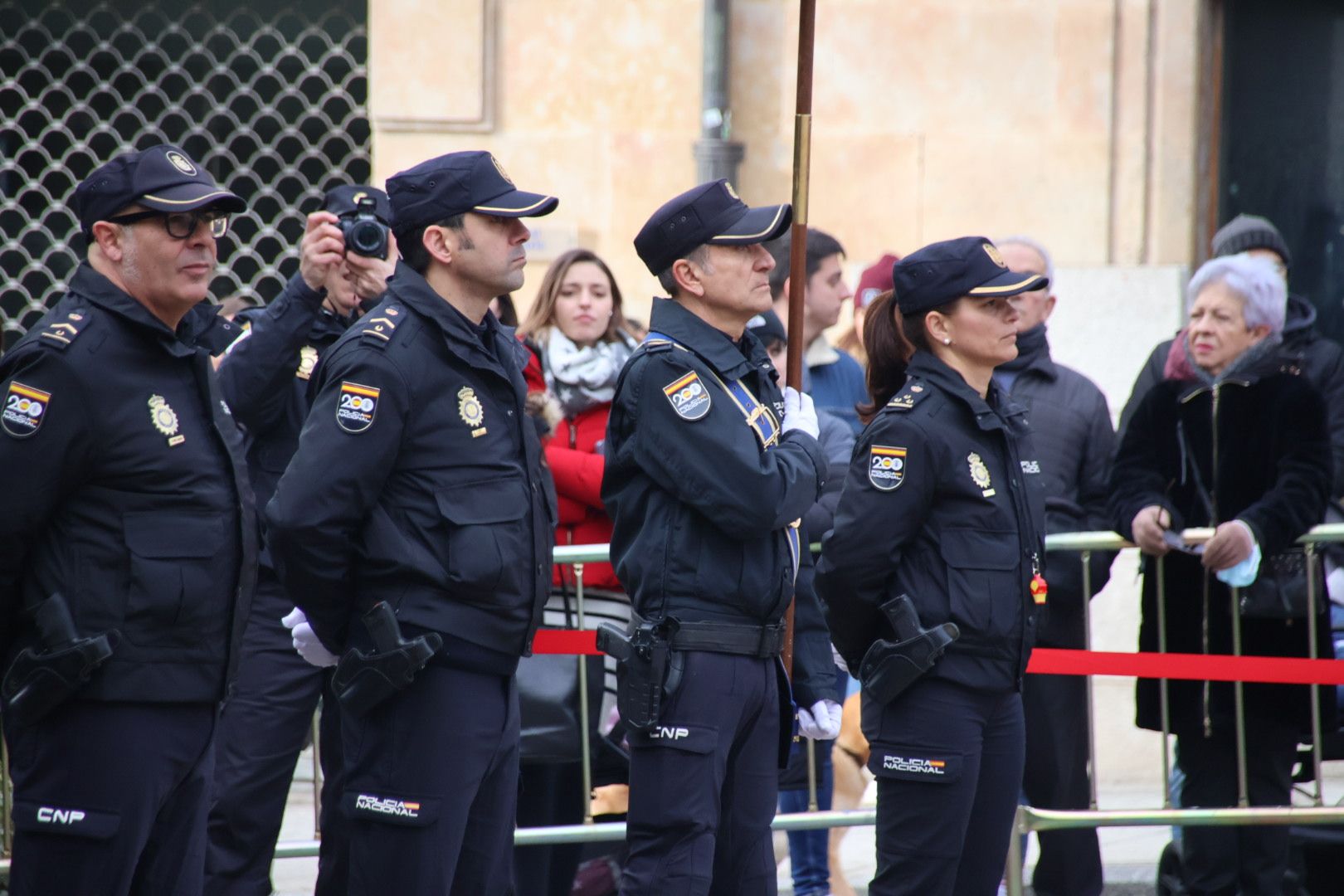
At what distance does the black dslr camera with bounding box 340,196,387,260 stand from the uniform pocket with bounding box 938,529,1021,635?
170 cm

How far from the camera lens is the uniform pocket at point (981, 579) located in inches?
161

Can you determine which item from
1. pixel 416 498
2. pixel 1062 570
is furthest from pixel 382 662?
pixel 1062 570

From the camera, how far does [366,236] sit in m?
4.67

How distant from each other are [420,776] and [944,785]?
1253 millimetres

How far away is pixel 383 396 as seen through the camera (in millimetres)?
3564

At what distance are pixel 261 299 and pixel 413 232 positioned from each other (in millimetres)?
4208

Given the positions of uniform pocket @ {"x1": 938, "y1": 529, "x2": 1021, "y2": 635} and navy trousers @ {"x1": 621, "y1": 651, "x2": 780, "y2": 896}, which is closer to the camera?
navy trousers @ {"x1": 621, "y1": 651, "x2": 780, "y2": 896}

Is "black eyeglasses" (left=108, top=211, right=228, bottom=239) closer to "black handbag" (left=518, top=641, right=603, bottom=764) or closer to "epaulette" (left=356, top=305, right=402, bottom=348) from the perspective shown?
"epaulette" (left=356, top=305, right=402, bottom=348)

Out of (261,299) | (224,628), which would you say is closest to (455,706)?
(224,628)

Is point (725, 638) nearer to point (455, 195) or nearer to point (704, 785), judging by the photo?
point (704, 785)

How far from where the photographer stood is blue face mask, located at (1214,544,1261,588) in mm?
4965

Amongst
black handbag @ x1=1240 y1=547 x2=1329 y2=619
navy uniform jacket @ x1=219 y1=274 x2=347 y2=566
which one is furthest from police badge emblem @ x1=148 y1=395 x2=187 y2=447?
black handbag @ x1=1240 y1=547 x2=1329 y2=619

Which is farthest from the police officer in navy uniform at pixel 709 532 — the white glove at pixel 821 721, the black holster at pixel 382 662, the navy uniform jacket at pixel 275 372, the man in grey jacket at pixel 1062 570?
the man in grey jacket at pixel 1062 570

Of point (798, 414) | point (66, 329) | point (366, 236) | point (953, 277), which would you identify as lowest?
point (798, 414)
